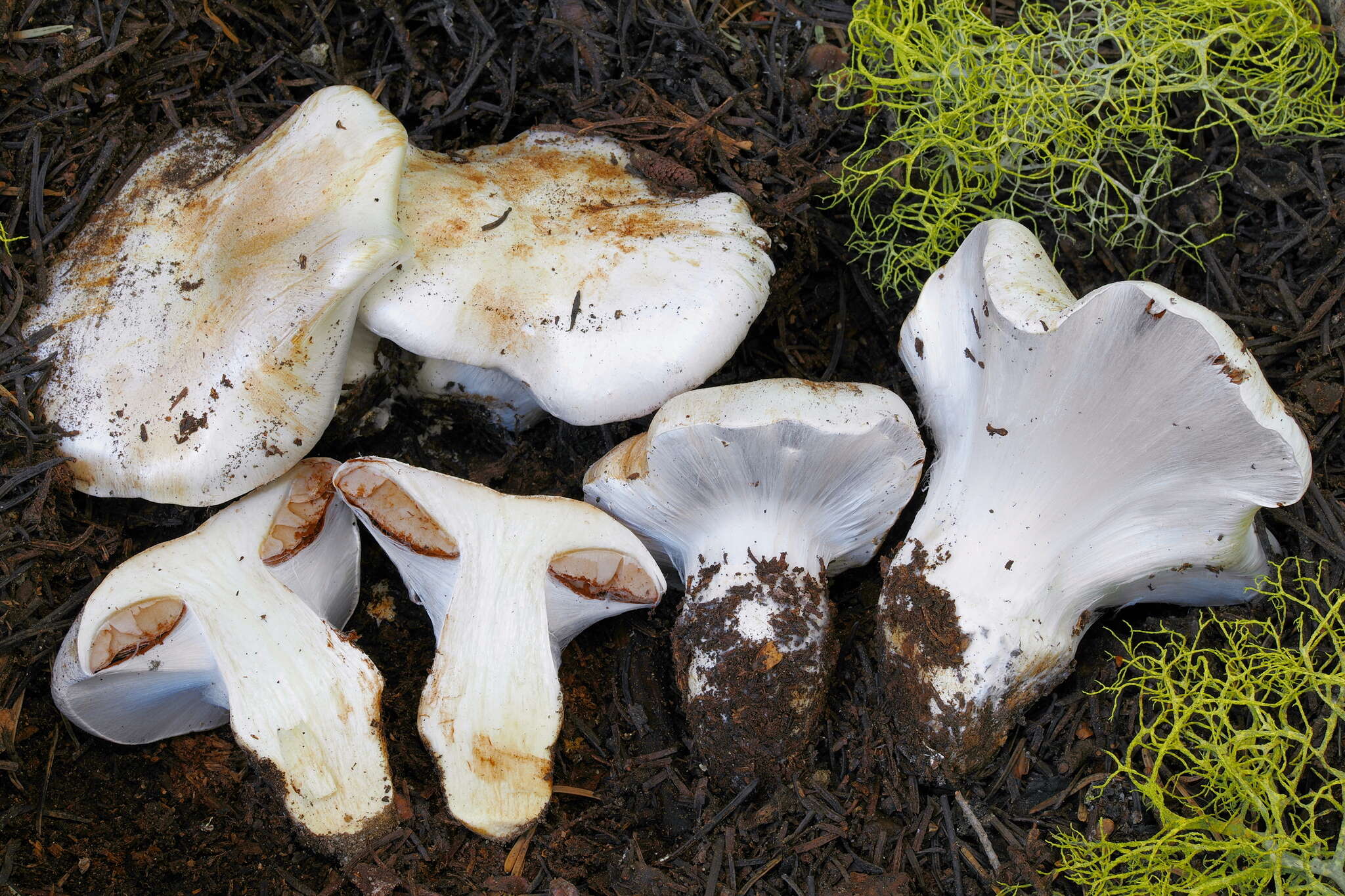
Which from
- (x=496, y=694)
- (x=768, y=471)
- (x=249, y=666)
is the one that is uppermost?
(x=768, y=471)

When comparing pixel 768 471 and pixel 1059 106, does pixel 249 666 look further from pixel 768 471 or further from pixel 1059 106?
pixel 1059 106

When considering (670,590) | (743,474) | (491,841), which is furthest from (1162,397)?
(491,841)

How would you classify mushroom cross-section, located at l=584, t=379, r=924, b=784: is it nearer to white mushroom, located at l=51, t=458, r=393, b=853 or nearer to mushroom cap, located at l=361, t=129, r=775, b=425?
mushroom cap, located at l=361, t=129, r=775, b=425

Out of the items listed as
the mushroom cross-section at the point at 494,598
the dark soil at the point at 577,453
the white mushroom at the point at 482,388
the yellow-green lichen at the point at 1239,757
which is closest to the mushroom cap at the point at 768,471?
the mushroom cross-section at the point at 494,598

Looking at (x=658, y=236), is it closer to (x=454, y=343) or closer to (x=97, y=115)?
(x=454, y=343)

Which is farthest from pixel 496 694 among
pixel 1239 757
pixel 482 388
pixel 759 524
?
pixel 1239 757
